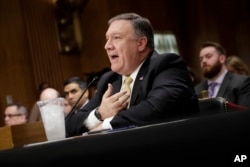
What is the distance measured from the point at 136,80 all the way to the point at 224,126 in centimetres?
144

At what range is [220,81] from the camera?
4477mm

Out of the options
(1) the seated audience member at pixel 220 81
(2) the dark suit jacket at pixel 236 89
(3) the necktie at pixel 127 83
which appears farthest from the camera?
(1) the seated audience member at pixel 220 81

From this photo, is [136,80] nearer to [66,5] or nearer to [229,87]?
[229,87]

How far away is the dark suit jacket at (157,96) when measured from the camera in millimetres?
1899

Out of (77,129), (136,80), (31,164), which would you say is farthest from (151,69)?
(31,164)

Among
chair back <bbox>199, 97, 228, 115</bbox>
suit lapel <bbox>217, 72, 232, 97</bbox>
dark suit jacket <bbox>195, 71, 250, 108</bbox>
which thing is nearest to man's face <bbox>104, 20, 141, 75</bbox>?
chair back <bbox>199, 97, 228, 115</bbox>

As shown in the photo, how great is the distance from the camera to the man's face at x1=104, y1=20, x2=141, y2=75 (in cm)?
226

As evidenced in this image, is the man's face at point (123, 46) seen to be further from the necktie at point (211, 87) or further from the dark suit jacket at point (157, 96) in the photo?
the necktie at point (211, 87)

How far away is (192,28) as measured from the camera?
8.71 metres

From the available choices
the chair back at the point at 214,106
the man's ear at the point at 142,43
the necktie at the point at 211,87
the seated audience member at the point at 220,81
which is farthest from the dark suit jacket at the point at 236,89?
the man's ear at the point at 142,43

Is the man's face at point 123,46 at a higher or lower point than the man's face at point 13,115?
higher

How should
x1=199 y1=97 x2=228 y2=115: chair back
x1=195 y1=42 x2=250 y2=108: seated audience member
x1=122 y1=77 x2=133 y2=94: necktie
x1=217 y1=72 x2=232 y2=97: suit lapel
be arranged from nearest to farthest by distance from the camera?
x1=199 y1=97 x2=228 y2=115: chair back
x1=122 y1=77 x2=133 y2=94: necktie
x1=195 y1=42 x2=250 y2=108: seated audience member
x1=217 y1=72 x2=232 y2=97: suit lapel

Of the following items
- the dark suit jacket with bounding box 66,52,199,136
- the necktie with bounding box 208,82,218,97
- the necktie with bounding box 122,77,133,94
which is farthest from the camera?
the necktie with bounding box 208,82,218,97

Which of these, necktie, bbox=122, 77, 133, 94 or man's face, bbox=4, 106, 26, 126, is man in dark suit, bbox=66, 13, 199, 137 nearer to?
necktie, bbox=122, 77, 133, 94
